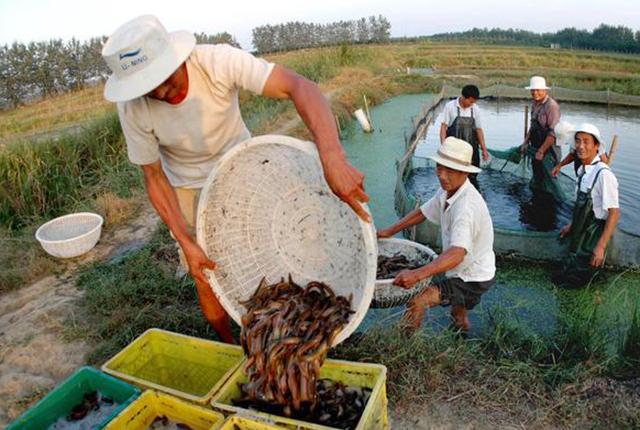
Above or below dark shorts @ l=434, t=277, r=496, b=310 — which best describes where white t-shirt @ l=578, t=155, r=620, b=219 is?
above

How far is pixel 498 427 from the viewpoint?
2.88m

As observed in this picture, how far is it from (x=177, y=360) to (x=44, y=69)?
39.8 meters

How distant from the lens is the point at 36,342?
151 inches

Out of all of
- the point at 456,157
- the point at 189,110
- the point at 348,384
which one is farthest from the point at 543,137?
the point at 189,110

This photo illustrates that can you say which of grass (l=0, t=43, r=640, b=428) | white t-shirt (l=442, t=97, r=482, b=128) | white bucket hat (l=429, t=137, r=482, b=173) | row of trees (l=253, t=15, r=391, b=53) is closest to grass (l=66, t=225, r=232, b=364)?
grass (l=0, t=43, r=640, b=428)

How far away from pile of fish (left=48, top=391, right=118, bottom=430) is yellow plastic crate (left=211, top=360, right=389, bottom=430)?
0.73 m

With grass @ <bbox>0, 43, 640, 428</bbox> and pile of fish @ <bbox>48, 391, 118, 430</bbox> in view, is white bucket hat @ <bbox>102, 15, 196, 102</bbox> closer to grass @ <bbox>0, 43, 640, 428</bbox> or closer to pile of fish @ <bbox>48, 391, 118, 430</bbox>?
pile of fish @ <bbox>48, 391, 118, 430</bbox>

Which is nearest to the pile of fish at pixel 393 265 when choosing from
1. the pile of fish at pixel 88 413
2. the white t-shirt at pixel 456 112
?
the pile of fish at pixel 88 413

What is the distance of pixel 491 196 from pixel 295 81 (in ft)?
21.6

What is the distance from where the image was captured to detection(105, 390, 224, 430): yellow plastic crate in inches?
93.8

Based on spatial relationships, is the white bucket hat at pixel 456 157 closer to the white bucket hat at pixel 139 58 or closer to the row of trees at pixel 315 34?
the white bucket hat at pixel 139 58

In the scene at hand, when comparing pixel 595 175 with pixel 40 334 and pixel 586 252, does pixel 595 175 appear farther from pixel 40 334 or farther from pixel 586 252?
pixel 40 334

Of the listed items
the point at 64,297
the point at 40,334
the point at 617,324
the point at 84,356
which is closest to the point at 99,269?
the point at 64,297

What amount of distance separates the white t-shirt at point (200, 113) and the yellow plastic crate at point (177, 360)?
1203 mm
